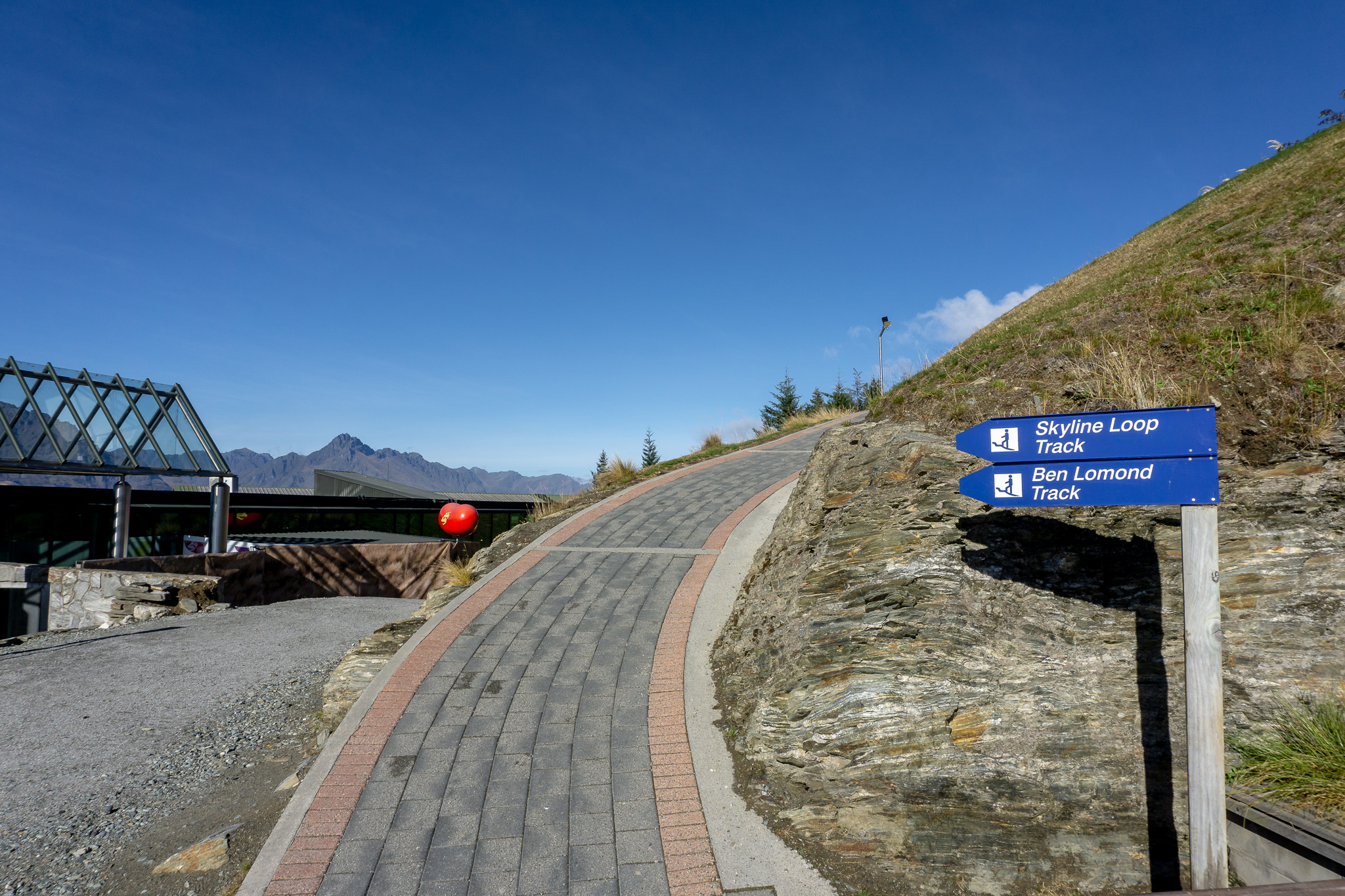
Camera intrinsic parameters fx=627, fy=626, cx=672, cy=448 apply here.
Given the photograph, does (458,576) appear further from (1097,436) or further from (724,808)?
(1097,436)

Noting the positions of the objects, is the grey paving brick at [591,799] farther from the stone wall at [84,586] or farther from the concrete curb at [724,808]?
the stone wall at [84,586]

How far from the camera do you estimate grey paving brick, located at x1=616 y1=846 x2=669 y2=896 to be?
3961 millimetres

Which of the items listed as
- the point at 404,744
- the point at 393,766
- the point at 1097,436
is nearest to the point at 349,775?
the point at 393,766

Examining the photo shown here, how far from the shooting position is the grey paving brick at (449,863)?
13.3 feet

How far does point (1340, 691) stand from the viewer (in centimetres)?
381

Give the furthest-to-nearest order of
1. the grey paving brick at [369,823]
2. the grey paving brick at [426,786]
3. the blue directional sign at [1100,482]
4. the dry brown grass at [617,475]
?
the dry brown grass at [617,475] → the grey paving brick at [426,786] → the grey paving brick at [369,823] → the blue directional sign at [1100,482]

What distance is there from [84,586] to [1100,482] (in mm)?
15265

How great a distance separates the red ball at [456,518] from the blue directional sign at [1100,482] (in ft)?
62.8

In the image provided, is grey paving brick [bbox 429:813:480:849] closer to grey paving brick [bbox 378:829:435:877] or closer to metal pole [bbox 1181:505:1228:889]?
grey paving brick [bbox 378:829:435:877]

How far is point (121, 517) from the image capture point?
17062 millimetres

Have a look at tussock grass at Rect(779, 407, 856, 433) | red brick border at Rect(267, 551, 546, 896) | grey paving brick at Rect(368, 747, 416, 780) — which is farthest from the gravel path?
tussock grass at Rect(779, 407, 856, 433)

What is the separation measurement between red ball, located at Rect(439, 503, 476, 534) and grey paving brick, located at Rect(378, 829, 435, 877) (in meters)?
17.4

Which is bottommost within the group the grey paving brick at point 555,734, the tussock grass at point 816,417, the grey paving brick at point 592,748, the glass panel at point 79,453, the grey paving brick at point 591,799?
the grey paving brick at point 591,799

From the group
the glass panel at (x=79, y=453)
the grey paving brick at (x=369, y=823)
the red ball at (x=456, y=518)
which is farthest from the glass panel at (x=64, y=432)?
the grey paving brick at (x=369, y=823)
